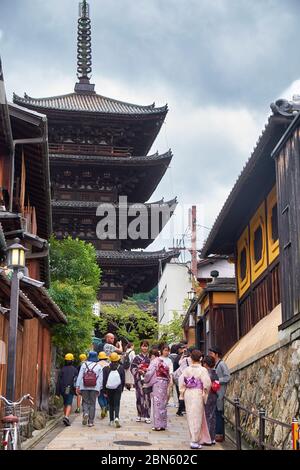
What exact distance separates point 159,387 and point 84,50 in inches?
1529

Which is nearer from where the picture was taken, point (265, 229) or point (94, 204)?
point (265, 229)

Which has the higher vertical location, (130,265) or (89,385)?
(130,265)

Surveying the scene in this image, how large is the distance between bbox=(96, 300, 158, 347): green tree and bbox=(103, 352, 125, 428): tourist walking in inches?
834

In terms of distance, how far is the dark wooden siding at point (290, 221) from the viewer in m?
9.96

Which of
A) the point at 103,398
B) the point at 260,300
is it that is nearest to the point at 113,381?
the point at 103,398

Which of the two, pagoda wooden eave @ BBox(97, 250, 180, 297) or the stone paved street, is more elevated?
pagoda wooden eave @ BBox(97, 250, 180, 297)

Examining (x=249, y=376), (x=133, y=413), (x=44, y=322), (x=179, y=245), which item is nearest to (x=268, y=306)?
(x=249, y=376)

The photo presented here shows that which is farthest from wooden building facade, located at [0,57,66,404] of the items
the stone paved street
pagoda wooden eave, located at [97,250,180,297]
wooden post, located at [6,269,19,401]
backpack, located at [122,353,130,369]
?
pagoda wooden eave, located at [97,250,180,297]

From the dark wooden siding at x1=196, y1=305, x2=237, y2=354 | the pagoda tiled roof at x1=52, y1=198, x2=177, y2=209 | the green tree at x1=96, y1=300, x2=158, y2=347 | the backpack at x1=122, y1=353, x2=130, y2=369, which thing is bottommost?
the backpack at x1=122, y1=353, x2=130, y2=369

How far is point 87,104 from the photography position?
4116 centimetres

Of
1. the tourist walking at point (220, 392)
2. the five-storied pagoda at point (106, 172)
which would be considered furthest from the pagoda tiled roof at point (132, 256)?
the tourist walking at point (220, 392)

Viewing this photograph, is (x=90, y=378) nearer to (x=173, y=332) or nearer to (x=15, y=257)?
(x=15, y=257)

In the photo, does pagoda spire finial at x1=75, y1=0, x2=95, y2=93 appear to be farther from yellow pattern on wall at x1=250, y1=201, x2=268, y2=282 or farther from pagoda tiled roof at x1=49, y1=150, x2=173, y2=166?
yellow pattern on wall at x1=250, y1=201, x2=268, y2=282

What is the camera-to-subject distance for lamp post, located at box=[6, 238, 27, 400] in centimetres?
1000
